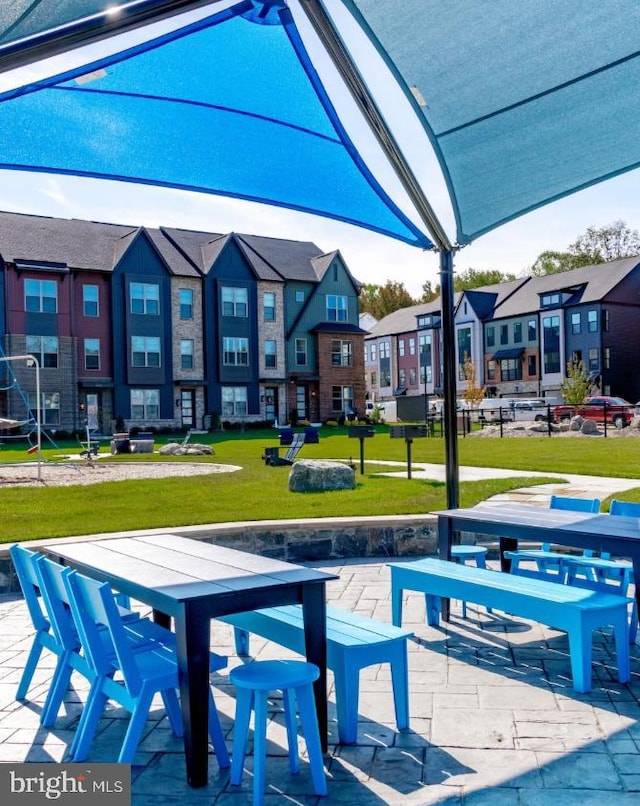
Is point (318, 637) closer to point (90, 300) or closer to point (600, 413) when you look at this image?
point (600, 413)

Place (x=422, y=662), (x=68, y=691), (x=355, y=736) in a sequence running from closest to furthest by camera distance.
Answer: (x=355, y=736)
(x=68, y=691)
(x=422, y=662)

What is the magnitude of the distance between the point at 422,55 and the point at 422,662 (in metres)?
4.04

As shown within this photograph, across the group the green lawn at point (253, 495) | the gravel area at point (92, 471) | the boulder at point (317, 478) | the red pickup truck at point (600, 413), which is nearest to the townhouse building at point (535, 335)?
the red pickup truck at point (600, 413)

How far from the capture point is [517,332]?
58.0 m

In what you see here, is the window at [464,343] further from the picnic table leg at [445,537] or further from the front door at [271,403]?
the picnic table leg at [445,537]

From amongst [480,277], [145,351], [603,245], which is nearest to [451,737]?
[145,351]

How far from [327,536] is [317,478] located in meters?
4.56

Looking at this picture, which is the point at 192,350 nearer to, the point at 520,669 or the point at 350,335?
the point at 350,335

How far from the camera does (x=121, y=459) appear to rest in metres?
22.5

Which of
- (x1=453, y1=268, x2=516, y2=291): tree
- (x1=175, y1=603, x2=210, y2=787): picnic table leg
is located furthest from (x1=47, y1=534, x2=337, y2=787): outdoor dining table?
(x1=453, y1=268, x2=516, y2=291): tree

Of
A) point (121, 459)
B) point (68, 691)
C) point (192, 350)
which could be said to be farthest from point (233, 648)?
point (192, 350)

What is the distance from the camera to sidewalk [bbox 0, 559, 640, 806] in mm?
3533

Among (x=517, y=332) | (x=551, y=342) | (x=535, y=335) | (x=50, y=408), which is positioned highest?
(x=517, y=332)

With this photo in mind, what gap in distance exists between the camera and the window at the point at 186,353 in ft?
130
